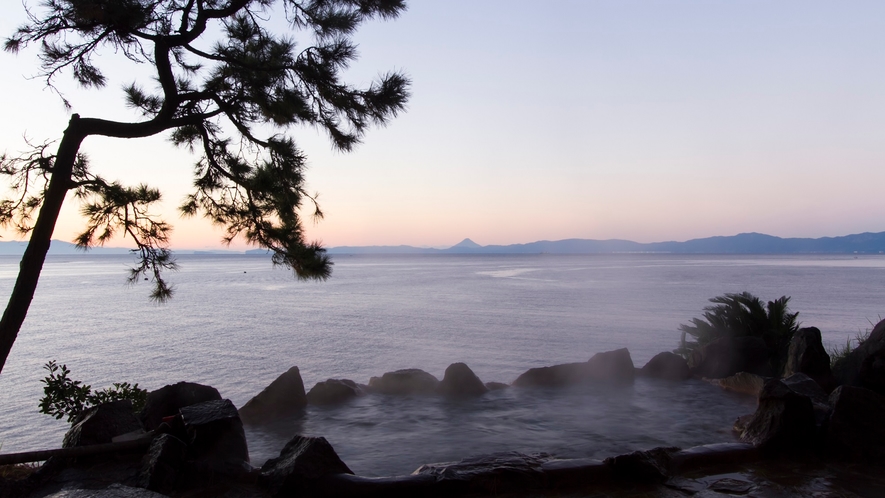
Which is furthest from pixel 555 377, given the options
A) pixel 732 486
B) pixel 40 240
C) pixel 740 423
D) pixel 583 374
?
pixel 40 240

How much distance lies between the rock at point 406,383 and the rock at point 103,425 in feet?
14.9

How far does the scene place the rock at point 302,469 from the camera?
497 cm

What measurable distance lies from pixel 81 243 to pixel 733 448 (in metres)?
7.52

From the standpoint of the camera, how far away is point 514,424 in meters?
7.87

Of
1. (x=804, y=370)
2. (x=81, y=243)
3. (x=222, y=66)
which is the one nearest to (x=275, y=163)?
(x=222, y=66)

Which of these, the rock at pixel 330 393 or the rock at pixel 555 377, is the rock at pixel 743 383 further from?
the rock at pixel 330 393

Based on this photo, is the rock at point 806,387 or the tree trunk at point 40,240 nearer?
the tree trunk at point 40,240

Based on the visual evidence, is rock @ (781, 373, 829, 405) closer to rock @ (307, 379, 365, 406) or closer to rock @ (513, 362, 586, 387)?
rock @ (513, 362, 586, 387)

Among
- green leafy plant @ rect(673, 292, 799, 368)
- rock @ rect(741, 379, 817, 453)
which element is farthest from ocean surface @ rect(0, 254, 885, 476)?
green leafy plant @ rect(673, 292, 799, 368)

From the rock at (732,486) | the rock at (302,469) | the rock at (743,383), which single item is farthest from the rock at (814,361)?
the rock at (302,469)

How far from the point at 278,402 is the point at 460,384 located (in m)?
3.06

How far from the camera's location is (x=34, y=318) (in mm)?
29047

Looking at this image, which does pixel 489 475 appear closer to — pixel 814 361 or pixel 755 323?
pixel 814 361

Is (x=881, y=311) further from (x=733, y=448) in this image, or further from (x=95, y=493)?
(x=95, y=493)
